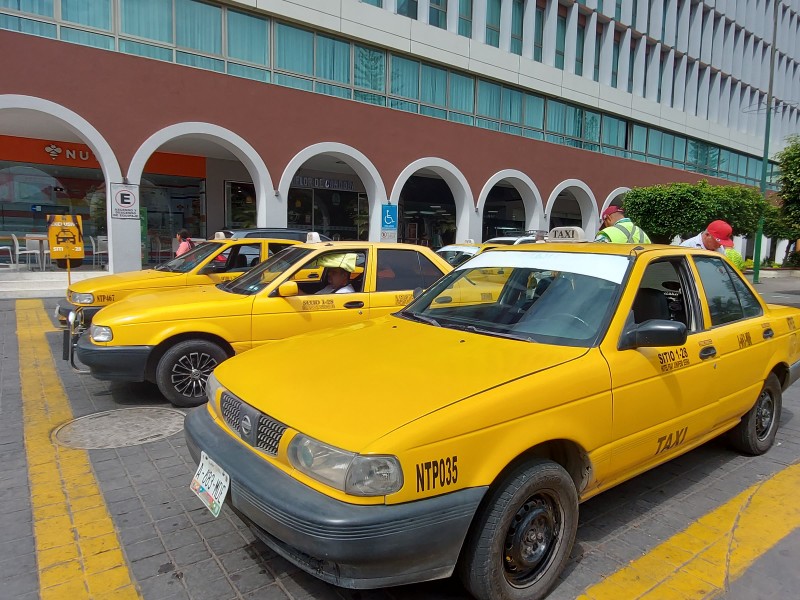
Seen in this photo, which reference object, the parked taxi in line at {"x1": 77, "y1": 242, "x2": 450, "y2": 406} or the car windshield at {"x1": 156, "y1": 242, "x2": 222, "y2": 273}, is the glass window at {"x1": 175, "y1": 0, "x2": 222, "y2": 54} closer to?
the car windshield at {"x1": 156, "y1": 242, "x2": 222, "y2": 273}

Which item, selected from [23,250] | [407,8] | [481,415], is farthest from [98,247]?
[481,415]

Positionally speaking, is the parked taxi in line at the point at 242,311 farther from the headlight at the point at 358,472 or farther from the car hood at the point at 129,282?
the headlight at the point at 358,472

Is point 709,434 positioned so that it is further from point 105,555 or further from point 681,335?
point 105,555

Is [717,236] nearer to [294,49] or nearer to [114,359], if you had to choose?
[114,359]

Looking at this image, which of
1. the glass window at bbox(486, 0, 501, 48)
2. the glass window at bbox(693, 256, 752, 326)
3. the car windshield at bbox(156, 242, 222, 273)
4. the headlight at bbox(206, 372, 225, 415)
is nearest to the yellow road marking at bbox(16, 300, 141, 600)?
the headlight at bbox(206, 372, 225, 415)

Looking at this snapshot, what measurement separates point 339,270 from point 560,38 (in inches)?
842

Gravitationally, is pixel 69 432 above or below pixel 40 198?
below

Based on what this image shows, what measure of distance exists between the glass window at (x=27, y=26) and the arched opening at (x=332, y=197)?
24.6ft

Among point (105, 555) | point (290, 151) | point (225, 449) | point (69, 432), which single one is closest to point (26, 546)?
point (105, 555)

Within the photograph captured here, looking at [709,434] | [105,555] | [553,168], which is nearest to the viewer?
[105,555]

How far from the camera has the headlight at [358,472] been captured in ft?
6.83

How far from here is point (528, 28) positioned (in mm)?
21281

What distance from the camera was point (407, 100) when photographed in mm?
18016

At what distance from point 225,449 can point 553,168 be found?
860 inches
